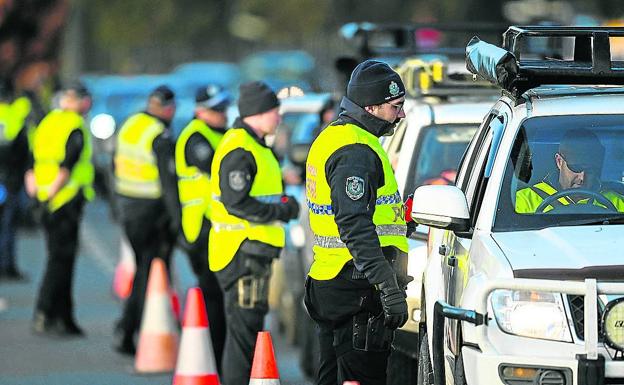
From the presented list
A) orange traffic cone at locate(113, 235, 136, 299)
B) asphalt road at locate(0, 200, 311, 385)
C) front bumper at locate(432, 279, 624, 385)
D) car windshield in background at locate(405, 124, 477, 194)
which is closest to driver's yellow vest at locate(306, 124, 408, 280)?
front bumper at locate(432, 279, 624, 385)

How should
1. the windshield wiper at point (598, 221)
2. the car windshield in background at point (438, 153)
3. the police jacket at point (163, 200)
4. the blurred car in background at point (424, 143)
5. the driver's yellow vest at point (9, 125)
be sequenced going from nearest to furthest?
the windshield wiper at point (598, 221), the blurred car in background at point (424, 143), the car windshield in background at point (438, 153), the police jacket at point (163, 200), the driver's yellow vest at point (9, 125)

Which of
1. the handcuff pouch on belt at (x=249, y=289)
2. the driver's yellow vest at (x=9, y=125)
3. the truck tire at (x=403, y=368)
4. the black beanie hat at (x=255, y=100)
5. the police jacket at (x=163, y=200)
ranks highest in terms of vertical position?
the driver's yellow vest at (x=9, y=125)

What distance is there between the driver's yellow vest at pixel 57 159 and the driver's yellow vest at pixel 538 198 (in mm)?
7484

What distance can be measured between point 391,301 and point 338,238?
459 mm

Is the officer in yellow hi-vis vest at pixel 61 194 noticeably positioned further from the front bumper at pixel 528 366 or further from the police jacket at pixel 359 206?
the front bumper at pixel 528 366

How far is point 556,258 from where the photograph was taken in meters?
6.98

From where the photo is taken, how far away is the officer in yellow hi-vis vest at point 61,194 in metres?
14.7

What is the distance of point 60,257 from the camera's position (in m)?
14.7

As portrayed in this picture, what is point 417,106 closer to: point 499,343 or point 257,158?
point 257,158

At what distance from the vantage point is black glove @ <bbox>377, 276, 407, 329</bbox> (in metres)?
7.88

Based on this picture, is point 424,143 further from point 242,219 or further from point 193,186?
point 193,186

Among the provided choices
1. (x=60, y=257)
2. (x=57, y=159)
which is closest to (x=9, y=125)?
(x=57, y=159)

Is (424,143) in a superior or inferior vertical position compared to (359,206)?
superior

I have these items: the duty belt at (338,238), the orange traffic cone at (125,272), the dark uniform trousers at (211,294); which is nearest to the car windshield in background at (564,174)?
the duty belt at (338,238)
